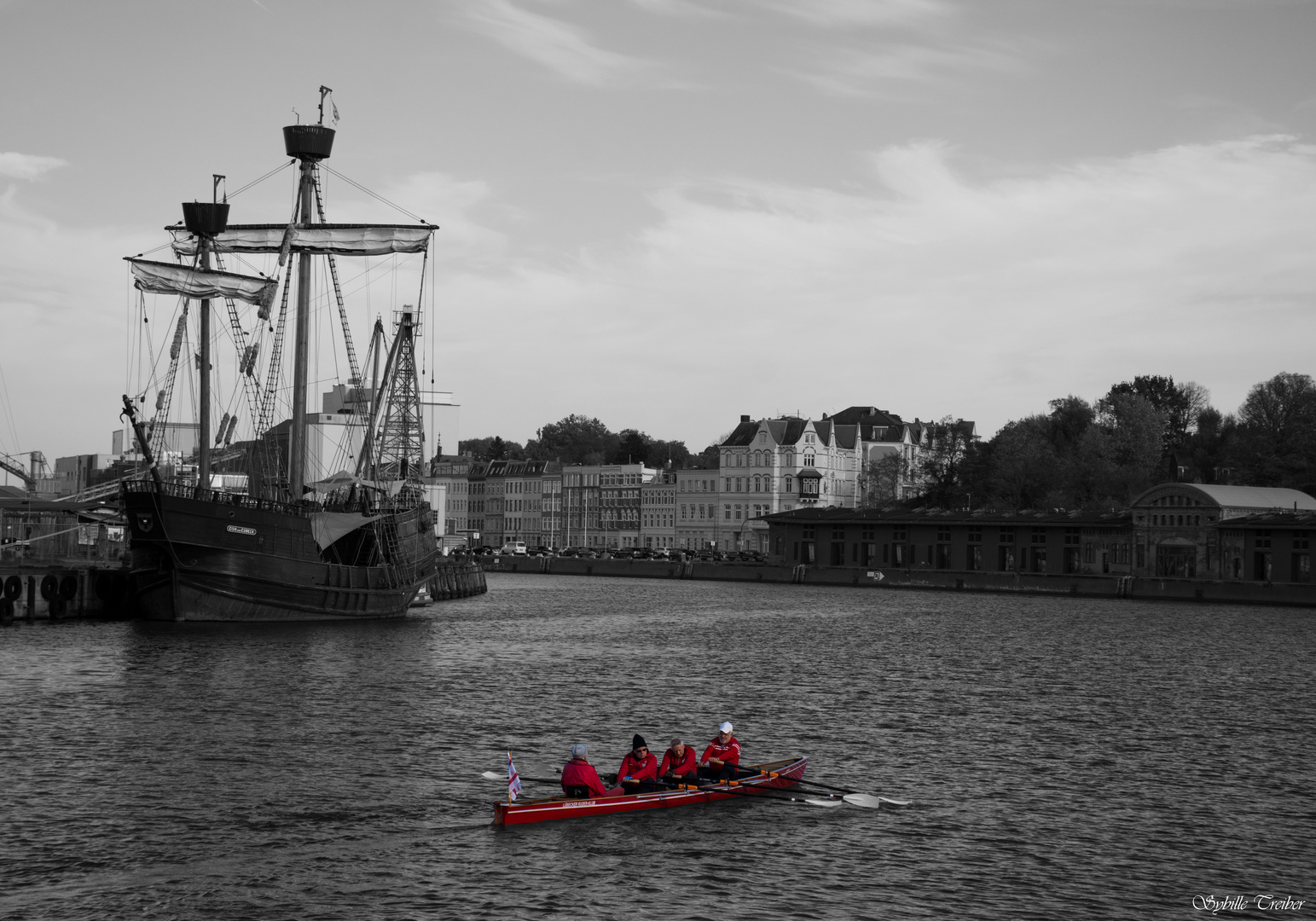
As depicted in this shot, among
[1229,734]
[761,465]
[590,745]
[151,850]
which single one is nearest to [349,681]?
[590,745]

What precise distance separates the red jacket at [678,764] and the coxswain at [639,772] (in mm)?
306

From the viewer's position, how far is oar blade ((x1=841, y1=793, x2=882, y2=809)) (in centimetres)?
2978

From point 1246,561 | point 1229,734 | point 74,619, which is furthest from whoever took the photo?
point 1246,561

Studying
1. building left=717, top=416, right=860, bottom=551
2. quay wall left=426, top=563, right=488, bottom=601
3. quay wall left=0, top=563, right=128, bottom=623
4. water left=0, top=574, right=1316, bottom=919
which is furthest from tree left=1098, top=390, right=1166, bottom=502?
quay wall left=0, top=563, right=128, bottom=623

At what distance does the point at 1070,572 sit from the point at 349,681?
303ft

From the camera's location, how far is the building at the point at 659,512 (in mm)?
190000

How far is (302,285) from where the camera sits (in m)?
74.4

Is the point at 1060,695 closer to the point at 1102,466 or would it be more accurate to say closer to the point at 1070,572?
the point at 1070,572

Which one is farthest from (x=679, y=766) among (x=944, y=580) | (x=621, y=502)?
(x=621, y=502)

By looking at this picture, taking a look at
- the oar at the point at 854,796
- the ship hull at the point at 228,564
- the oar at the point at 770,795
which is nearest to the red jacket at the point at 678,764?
the oar at the point at 770,795

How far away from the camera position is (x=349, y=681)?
47781mm

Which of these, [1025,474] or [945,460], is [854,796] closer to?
[1025,474]

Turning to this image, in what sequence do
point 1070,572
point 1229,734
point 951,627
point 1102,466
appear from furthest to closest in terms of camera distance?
point 1102,466
point 1070,572
point 951,627
point 1229,734

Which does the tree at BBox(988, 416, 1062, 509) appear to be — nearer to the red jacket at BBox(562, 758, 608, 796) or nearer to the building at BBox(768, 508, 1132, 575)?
the building at BBox(768, 508, 1132, 575)
